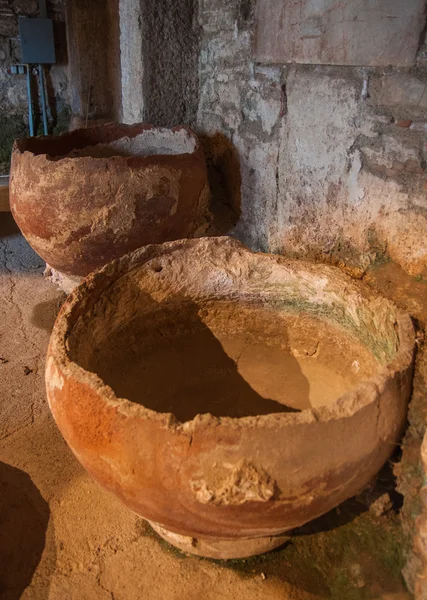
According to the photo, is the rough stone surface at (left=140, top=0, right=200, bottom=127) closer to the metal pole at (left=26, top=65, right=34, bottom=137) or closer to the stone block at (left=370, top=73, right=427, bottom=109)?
the stone block at (left=370, top=73, right=427, bottom=109)

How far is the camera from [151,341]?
6.37 ft

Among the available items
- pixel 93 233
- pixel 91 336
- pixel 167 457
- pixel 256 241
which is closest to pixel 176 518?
pixel 167 457

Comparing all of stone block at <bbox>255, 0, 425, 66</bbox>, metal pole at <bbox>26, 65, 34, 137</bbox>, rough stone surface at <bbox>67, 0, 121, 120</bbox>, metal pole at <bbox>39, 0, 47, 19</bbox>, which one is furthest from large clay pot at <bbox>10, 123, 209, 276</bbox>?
metal pole at <bbox>39, 0, 47, 19</bbox>

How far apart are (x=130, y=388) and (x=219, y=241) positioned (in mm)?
646

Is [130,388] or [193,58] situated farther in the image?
[193,58]

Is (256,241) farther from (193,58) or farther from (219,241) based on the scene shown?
(193,58)

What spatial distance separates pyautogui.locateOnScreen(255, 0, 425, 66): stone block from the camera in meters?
1.69

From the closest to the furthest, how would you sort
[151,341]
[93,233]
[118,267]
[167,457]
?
[167,457], [118,267], [151,341], [93,233]

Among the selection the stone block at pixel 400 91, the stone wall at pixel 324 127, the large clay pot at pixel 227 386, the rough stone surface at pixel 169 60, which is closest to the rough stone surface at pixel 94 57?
the rough stone surface at pixel 169 60

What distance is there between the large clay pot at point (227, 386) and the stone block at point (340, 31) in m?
0.79

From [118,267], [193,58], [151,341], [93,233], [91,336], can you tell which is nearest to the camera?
[91,336]

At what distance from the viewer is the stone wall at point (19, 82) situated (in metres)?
5.11

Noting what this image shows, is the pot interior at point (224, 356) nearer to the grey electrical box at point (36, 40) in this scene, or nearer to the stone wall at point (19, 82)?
the stone wall at point (19, 82)

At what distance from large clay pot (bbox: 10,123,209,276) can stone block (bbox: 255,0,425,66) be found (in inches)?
27.3
